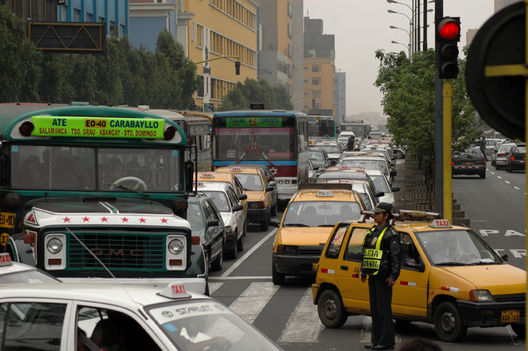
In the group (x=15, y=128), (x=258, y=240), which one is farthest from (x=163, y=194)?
(x=258, y=240)

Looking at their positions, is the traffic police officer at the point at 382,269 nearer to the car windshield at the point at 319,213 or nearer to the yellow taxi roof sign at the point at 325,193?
the car windshield at the point at 319,213

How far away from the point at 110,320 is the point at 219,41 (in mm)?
116459

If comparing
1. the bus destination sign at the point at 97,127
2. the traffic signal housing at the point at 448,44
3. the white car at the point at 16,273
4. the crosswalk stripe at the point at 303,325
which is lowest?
the crosswalk stripe at the point at 303,325

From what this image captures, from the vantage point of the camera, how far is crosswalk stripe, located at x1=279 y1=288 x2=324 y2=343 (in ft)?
45.8

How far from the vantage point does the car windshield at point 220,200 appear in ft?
79.9

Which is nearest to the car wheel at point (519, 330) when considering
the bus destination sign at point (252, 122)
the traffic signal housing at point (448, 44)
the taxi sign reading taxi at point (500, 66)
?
the traffic signal housing at point (448, 44)

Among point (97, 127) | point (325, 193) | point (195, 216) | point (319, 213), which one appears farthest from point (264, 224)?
point (97, 127)

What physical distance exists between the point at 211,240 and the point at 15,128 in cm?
623

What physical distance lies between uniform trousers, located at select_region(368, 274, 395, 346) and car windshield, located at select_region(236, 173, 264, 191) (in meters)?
18.8

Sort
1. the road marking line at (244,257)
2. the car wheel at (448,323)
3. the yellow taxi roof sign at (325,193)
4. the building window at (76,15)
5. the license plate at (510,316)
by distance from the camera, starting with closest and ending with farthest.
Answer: the license plate at (510,316)
the car wheel at (448,323)
the yellow taxi roof sign at (325,193)
the road marking line at (244,257)
the building window at (76,15)

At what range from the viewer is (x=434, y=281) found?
43.9 ft

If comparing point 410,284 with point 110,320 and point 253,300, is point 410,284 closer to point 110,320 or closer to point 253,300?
point 253,300

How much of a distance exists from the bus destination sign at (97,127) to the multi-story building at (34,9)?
4059 centimetres

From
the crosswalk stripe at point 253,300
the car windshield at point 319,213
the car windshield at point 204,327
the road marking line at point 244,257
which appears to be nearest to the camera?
the car windshield at point 204,327
